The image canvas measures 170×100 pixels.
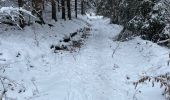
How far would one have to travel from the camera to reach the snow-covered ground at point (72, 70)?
9.55 meters

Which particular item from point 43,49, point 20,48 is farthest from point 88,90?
point 43,49

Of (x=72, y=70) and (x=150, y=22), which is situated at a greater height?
(x=150, y=22)

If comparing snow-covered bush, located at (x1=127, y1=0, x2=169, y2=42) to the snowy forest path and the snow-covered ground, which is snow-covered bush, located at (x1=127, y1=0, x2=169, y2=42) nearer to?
the snow-covered ground

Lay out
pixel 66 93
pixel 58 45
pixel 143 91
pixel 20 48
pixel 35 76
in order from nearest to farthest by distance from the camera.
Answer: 1. pixel 66 93
2. pixel 143 91
3. pixel 35 76
4. pixel 20 48
5. pixel 58 45

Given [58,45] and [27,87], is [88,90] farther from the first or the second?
[58,45]

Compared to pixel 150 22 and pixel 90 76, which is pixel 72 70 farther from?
pixel 150 22

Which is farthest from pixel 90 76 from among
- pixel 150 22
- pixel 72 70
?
pixel 150 22

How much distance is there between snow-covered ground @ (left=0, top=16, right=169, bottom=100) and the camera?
9555 millimetres

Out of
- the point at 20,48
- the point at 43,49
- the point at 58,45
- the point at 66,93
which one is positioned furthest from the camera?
the point at 58,45

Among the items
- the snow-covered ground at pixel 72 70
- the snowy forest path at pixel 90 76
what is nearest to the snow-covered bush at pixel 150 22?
the snow-covered ground at pixel 72 70

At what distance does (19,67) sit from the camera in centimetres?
1184

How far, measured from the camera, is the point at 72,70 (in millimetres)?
12680

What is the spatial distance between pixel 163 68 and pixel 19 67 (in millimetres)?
5478

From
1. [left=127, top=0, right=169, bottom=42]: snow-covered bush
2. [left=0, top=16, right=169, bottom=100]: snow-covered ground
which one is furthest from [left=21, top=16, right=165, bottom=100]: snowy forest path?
[left=127, top=0, right=169, bottom=42]: snow-covered bush
